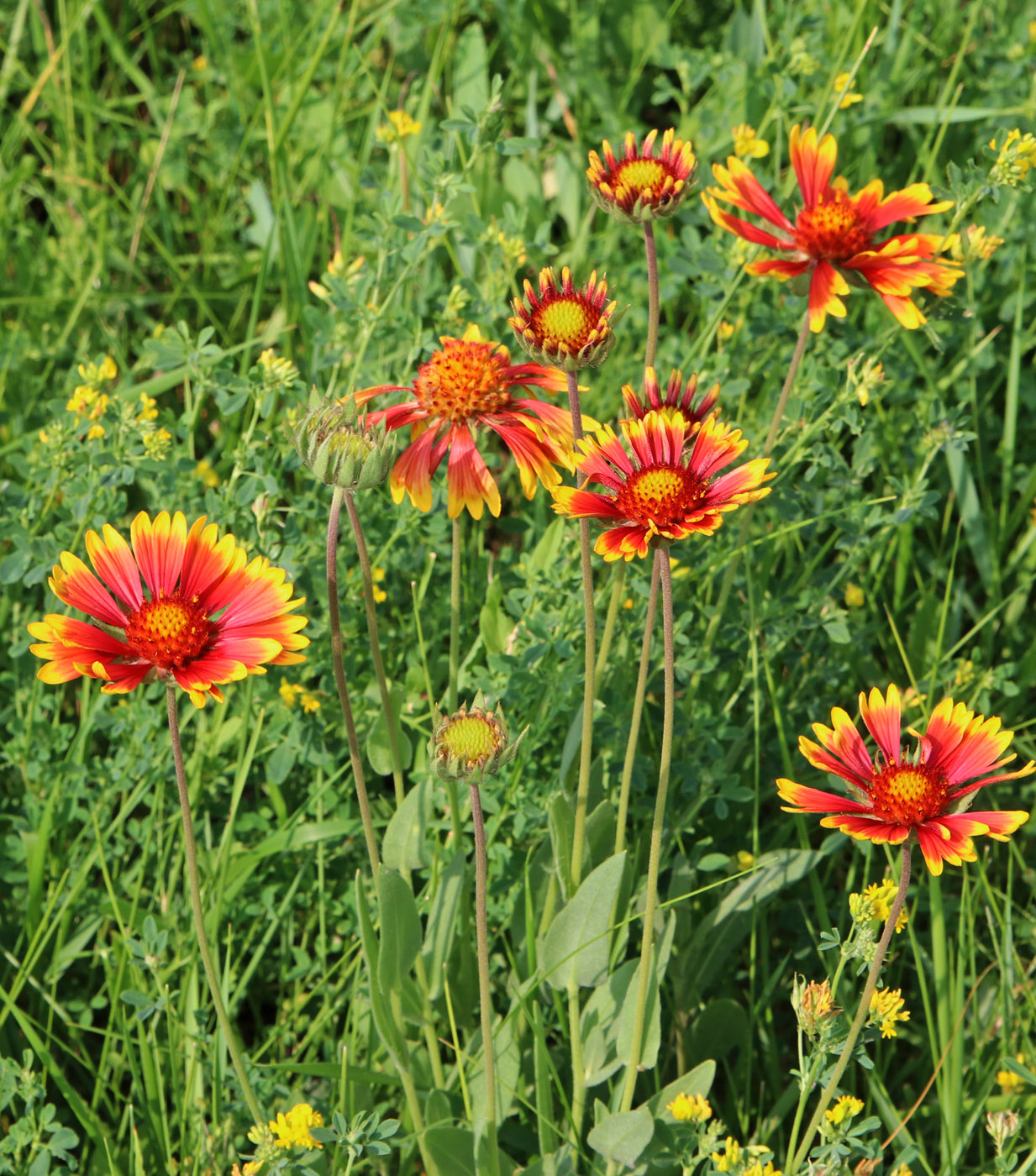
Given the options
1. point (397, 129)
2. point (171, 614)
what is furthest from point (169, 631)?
point (397, 129)

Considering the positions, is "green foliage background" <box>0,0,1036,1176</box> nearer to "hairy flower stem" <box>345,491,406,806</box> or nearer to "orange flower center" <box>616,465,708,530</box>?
"hairy flower stem" <box>345,491,406,806</box>

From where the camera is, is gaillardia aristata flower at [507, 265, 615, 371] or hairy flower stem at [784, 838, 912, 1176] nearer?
hairy flower stem at [784, 838, 912, 1176]

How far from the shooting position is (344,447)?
1521 mm

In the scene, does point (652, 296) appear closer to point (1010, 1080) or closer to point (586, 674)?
point (586, 674)

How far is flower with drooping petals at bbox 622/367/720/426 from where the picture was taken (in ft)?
5.65

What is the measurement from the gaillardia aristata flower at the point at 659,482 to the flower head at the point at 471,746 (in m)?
0.26

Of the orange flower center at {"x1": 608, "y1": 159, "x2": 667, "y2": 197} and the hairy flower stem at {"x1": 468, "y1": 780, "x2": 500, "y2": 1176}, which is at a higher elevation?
Result: the orange flower center at {"x1": 608, "y1": 159, "x2": 667, "y2": 197}

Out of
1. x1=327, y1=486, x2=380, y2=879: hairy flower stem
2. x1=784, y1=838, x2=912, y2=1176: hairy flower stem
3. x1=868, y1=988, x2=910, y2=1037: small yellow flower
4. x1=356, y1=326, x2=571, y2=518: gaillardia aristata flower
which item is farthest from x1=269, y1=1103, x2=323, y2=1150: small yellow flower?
x1=356, y1=326, x2=571, y2=518: gaillardia aristata flower

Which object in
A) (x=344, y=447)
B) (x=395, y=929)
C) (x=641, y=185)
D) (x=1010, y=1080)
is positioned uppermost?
(x=641, y=185)

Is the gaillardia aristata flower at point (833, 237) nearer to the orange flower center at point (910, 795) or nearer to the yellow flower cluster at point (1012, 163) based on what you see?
the yellow flower cluster at point (1012, 163)

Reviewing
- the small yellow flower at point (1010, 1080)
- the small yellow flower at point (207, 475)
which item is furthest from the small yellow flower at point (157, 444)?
the small yellow flower at point (1010, 1080)

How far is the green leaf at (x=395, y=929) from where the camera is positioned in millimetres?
1744

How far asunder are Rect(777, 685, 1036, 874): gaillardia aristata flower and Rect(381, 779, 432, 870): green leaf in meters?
0.61

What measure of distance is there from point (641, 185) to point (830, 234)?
390 millimetres
